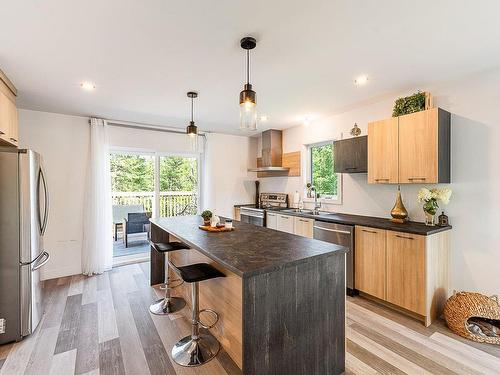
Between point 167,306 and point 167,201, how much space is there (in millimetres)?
2507

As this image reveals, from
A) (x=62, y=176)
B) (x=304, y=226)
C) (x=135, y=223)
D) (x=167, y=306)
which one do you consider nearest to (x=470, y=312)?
(x=304, y=226)

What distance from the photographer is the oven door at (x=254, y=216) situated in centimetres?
473

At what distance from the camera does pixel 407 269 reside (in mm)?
2605

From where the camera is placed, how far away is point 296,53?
2.16 m

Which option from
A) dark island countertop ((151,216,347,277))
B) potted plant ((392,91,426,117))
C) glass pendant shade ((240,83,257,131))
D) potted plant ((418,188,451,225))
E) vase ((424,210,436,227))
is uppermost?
potted plant ((392,91,426,117))

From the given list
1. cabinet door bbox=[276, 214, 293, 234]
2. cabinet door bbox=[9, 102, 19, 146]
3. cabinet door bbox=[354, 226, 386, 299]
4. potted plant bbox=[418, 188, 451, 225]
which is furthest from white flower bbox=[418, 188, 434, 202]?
cabinet door bbox=[9, 102, 19, 146]

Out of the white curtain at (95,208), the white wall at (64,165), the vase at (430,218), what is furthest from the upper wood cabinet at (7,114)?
the vase at (430,218)

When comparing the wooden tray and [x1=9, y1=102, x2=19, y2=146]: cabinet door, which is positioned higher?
[x1=9, y1=102, x2=19, y2=146]: cabinet door

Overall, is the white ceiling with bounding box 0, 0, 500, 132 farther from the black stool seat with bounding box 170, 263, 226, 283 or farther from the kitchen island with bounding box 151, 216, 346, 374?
the black stool seat with bounding box 170, 263, 226, 283

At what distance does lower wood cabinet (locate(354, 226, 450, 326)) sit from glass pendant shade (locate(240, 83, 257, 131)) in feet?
6.54

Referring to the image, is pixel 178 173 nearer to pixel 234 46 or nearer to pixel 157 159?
pixel 157 159

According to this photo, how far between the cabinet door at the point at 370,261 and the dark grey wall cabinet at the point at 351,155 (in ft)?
2.88

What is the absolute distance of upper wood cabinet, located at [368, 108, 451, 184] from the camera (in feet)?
8.55

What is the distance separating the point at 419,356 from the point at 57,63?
13.4ft
